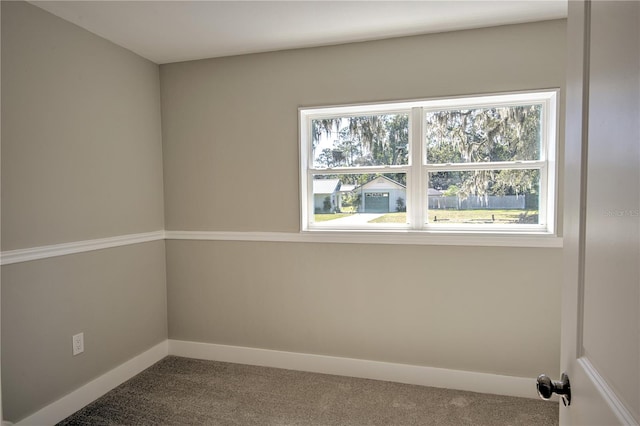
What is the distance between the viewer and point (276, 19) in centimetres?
234

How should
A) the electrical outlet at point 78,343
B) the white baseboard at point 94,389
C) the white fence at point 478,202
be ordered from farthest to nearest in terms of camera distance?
the white fence at point 478,202, the electrical outlet at point 78,343, the white baseboard at point 94,389

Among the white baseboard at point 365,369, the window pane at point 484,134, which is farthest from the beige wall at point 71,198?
the window pane at point 484,134

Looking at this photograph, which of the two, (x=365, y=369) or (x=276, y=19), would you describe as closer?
(x=276, y=19)

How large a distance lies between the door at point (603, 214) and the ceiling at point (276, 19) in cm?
160

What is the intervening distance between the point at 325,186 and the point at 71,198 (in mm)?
1697

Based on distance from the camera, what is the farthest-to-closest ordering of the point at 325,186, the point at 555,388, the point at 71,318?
1. the point at 325,186
2. the point at 71,318
3. the point at 555,388

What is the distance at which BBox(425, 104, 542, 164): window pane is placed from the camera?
2537 mm

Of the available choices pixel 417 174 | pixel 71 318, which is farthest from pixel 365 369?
pixel 71 318

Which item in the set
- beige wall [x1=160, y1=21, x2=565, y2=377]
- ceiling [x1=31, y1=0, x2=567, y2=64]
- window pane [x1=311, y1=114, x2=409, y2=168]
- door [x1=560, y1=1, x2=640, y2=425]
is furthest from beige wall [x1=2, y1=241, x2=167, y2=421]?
door [x1=560, y1=1, x2=640, y2=425]

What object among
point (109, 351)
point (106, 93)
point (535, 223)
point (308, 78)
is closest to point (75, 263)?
point (109, 351)

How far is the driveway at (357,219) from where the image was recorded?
9.34 feet

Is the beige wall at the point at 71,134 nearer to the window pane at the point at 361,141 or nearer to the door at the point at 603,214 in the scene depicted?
the window pane at the point at 361,141

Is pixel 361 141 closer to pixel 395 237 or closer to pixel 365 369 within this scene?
pixel 395 237

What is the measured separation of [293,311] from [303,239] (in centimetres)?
57
